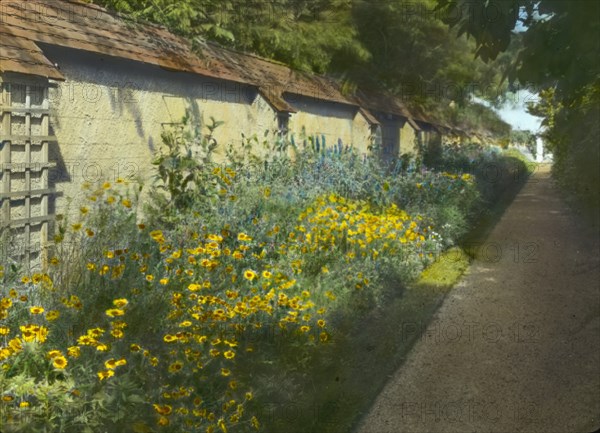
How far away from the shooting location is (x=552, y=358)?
6250mm

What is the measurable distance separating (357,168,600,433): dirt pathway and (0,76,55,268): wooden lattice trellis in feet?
13.4

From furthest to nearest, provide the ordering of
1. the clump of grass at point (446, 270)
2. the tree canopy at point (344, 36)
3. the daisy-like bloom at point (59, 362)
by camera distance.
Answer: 1. the tree canopy at point (344, 36)
2. the clump of grass at point (446, 270)
3. the daisy-like bloom at point (59, 362)

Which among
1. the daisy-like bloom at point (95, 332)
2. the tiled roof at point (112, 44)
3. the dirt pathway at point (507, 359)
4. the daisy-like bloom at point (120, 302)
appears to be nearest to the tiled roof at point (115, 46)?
the tiled roof at point (112, 44)

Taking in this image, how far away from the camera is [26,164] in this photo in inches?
287

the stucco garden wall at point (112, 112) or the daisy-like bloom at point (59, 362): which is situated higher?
the stucco garden wall at point (112, 112)

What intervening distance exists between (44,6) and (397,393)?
261 inches

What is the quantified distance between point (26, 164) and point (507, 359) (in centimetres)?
525

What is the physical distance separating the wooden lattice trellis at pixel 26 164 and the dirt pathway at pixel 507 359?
4.09m

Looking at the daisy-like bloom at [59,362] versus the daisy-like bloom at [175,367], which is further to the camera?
the daisy-like bloom at [175,367]

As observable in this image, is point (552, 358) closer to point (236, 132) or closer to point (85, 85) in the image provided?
point (85, 85)

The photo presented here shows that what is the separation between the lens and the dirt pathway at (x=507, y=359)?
198 inches

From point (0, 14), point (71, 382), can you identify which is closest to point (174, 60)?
Answer: point (0, 14)

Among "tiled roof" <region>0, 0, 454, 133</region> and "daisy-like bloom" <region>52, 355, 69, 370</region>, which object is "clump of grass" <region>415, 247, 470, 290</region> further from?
"daisy-like bloom" <region>52, 355, 69, 370</region>

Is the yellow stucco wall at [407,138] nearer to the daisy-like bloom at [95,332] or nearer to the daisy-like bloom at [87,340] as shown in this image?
the daisy-like bloom at [95,332]
